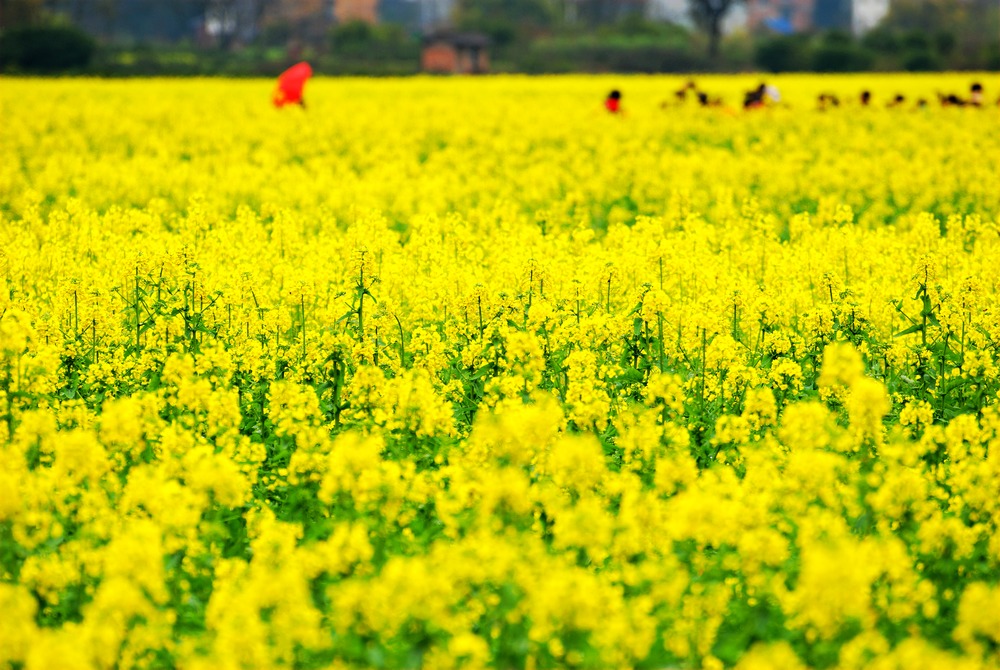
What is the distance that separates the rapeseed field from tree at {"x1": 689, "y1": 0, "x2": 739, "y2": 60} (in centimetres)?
4960

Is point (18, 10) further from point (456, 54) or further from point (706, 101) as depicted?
point (706, 101)

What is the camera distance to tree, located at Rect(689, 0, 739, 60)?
206ft

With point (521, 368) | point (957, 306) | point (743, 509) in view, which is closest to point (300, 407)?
point (521, 368)

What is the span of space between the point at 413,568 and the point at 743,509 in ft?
4.17

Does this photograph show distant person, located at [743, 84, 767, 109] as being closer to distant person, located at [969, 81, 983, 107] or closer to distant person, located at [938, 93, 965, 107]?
distant person, located at [938, 93, 965, 107]

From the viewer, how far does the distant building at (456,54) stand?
54062 millimetres

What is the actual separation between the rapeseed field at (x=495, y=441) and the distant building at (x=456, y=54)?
41460mm

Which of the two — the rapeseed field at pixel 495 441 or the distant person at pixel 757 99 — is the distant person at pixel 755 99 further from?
the rapeseed field at pixel 495 441

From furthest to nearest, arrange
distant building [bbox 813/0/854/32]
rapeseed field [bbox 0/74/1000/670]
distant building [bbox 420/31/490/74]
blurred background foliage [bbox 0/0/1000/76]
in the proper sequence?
distant building [bbox 813/0/854/32]
distant building [bbox 420/31/490/74]
blurred background foliage [bbox 0/0/1000/76]
rapeseed field [bbox 0/74/1000/670]

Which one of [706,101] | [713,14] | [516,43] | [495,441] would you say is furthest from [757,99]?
[713,14]

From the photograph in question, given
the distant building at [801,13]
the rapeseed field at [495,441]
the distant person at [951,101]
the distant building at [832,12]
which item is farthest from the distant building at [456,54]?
the distant building at [832,12]

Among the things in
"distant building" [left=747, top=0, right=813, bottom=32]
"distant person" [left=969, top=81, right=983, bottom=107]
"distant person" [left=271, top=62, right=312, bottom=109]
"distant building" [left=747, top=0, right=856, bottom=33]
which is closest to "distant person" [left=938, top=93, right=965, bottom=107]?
"distant person" [left=969, top=81, right=983, bottom=107]

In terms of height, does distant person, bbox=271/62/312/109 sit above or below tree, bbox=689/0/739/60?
below

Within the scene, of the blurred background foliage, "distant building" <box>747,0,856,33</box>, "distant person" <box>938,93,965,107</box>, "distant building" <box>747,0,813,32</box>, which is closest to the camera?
"distant person" <box>938,93,965,107</box>
